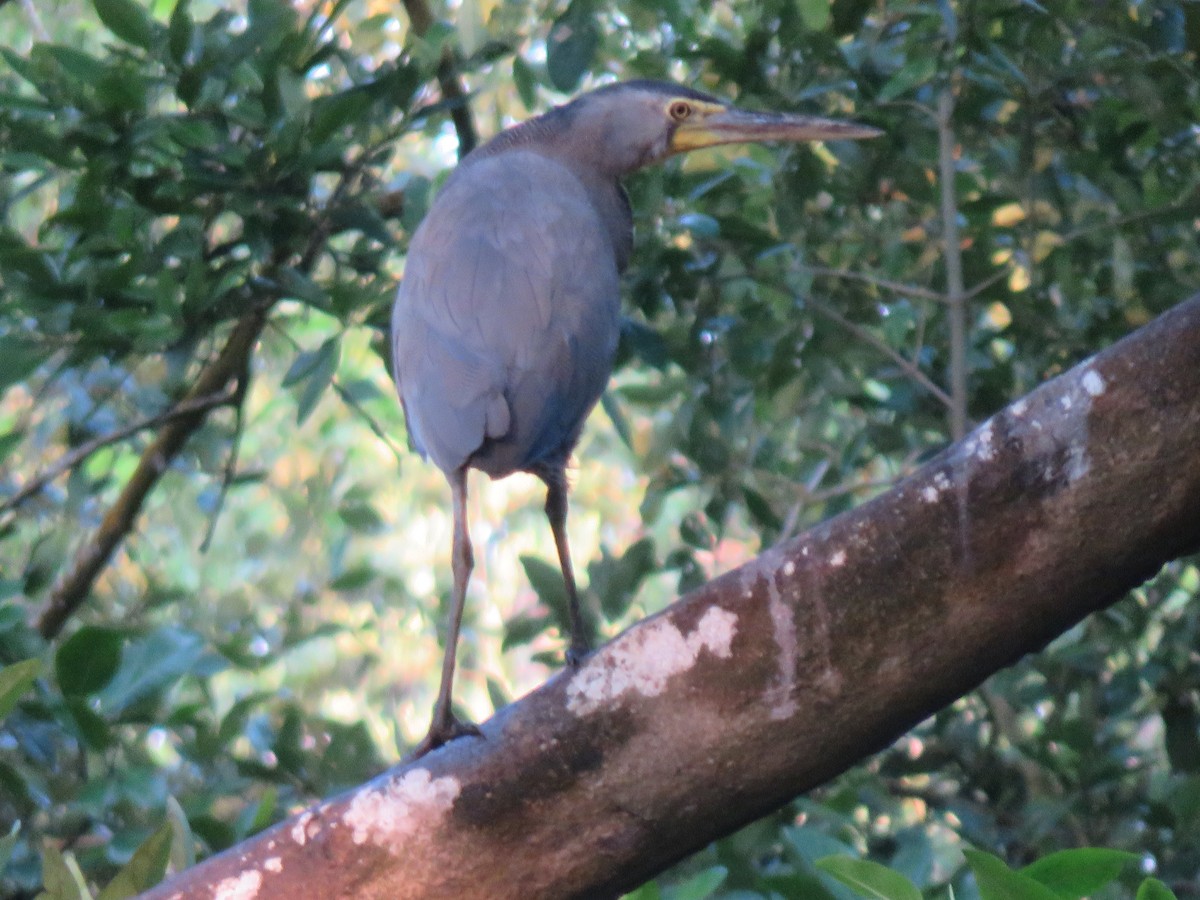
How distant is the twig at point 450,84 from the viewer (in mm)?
3143

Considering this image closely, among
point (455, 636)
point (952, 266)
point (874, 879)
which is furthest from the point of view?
point (952, 266)

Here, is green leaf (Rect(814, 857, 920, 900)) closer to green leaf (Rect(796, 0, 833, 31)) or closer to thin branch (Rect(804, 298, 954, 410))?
thin branch (Rect(804, 298, 954, 410))

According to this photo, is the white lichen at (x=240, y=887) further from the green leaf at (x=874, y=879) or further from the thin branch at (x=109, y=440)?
the thin branch at (x=109, y=440)

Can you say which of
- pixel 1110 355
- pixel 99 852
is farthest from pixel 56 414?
pixel 1110 355

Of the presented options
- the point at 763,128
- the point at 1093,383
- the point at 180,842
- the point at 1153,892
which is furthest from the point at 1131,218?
the point at 180,842

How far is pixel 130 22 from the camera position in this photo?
269 cm

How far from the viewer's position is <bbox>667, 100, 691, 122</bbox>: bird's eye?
3115mm

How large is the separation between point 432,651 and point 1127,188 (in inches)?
199

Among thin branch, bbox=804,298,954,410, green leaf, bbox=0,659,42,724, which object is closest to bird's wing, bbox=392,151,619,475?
thin branch, bbox=804,298,954,410

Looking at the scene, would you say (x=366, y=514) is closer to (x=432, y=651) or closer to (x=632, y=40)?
(x=632, y=40)

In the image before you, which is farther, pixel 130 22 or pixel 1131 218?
Answer: pixel 1131 218

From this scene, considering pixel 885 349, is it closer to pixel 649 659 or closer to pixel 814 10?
pixel 814 10

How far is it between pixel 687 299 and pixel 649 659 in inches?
59.8

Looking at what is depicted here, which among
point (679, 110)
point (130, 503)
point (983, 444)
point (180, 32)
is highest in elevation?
point (180, 32)
